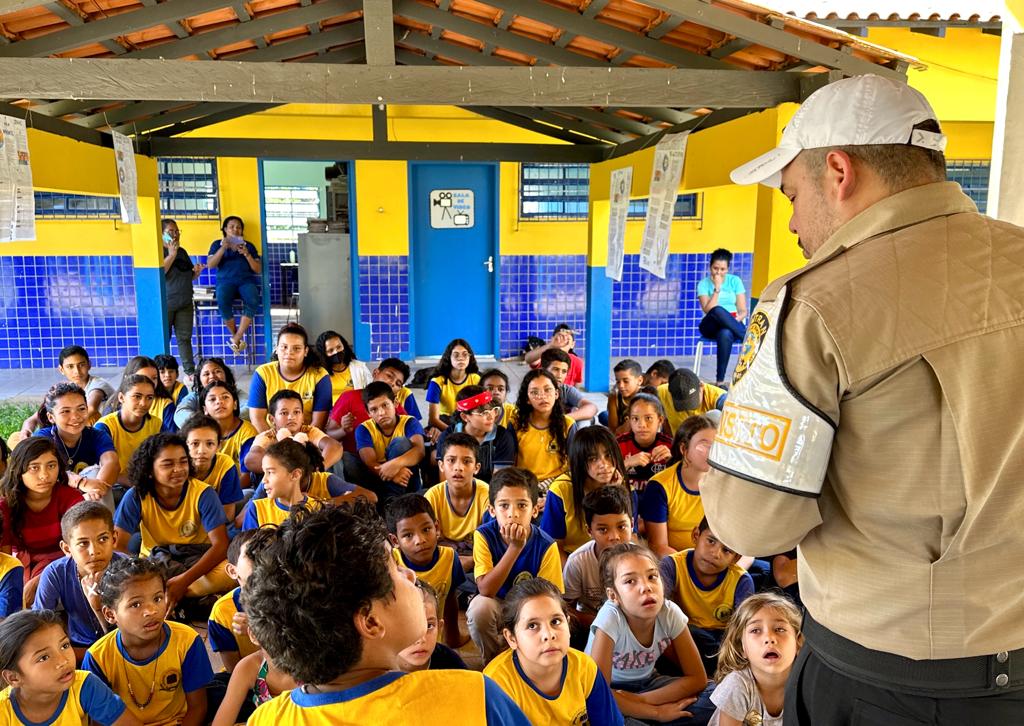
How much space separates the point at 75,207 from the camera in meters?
9.29

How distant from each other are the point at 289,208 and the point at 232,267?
589 centimetres

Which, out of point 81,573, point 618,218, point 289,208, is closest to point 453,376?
point 618,218

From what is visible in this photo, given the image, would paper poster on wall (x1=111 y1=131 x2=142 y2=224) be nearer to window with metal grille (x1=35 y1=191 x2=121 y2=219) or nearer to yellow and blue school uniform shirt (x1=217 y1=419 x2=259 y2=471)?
yellow and blue school uniform shirt (x1=217 y1=419 x2=259 y2=471)

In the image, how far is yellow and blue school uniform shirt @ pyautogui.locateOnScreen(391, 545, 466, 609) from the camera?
11.1 ft

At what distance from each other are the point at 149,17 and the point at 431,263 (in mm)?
6023

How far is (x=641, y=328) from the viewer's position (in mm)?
10680

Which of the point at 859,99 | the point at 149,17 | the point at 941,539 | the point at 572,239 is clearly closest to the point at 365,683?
the point at 941,539

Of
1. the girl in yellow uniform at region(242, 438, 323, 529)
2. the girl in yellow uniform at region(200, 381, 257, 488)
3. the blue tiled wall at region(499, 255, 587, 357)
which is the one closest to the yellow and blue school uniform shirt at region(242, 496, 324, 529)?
the girl in yellow uniform at region(242, 438, 323, 529)

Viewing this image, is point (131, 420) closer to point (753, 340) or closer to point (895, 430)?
point (753, 340)

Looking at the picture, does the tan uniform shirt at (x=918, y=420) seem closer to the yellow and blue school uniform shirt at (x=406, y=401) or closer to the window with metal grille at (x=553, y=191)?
the yellow and blue school uniform shirt at (x=406, y=401)

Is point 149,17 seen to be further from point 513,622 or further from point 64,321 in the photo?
point 64,321

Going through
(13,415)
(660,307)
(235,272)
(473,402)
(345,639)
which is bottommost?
(13,415)

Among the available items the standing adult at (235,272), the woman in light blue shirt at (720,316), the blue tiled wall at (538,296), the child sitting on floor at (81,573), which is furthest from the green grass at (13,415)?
the woman in light blue shirt at (720,316)

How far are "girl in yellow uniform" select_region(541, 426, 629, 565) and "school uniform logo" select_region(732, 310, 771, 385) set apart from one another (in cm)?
269
